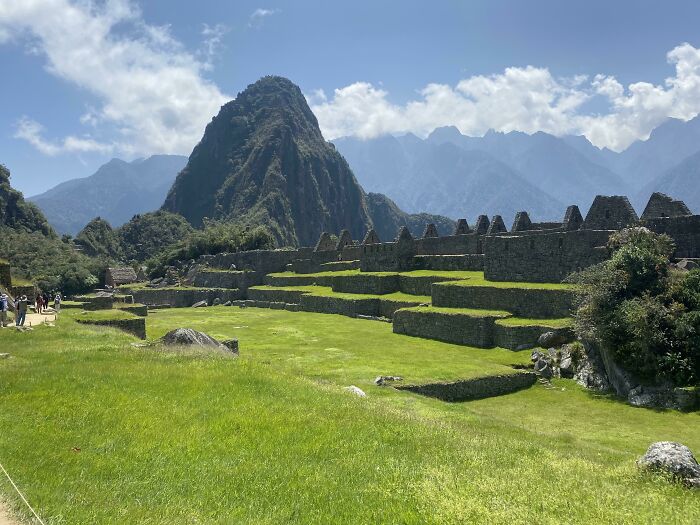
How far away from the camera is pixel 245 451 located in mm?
6867

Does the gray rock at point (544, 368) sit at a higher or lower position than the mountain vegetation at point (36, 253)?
lower

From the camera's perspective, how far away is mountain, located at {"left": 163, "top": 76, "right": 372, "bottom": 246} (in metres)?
159

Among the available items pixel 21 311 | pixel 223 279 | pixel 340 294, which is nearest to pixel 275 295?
pixel 340 294

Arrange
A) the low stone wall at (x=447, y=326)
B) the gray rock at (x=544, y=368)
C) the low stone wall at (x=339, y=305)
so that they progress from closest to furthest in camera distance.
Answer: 1. the gray rock at (x=544, y=368)
2. the low stone wall at (x=447, y=326)
3. the low stone wall at (x=339, y=305)

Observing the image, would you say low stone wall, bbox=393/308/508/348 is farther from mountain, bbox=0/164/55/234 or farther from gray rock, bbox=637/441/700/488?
mountain, bbox=0/164/55/234

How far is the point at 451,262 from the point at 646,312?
55.5ft

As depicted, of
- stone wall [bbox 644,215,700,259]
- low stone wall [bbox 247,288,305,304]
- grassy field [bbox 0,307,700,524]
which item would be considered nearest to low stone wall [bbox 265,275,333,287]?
low stone wall [bbox 247,288,305,304]

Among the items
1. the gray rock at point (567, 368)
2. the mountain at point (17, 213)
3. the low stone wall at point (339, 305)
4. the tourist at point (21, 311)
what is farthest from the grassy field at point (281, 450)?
the mountain at point (17, 213)

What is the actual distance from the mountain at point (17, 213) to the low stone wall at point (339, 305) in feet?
215

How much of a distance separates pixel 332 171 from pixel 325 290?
537 ft

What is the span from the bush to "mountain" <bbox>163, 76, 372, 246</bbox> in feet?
423

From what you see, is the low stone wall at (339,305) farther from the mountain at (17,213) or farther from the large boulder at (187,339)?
the mountain at (17,213)

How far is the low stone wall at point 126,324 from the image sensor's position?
1933cm

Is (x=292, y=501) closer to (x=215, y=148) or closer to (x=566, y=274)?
(x=566, y=274)
